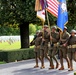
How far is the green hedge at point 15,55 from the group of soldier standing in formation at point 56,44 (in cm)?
309

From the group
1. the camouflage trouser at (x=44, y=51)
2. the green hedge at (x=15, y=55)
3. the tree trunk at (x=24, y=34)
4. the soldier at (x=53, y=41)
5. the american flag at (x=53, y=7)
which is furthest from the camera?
the tree trunk at (x=24, y=34)

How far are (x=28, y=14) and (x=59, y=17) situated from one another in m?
7.17

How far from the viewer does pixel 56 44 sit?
506 inches

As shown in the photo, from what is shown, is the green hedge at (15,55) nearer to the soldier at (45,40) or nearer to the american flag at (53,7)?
the soldier at (45,40)

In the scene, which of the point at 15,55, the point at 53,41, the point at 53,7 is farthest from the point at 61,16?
the point at 15,55

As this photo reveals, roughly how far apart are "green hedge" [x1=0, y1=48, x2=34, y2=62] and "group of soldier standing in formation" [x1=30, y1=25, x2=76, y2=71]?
3087 millimetres

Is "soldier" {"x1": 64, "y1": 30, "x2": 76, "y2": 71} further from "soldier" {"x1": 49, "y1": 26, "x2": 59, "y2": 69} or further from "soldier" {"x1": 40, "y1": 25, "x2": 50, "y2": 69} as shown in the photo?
"soldier" {"x1": 40, "y1": 25, "x2": 50, "y2": 69}

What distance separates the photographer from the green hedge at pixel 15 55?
16.5 m

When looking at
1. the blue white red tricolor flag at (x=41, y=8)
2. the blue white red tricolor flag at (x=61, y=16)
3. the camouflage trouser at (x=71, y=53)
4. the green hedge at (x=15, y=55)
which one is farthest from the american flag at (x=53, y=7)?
the green hedge at (x=15, y=55)

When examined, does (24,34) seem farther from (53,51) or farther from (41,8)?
(53,51)

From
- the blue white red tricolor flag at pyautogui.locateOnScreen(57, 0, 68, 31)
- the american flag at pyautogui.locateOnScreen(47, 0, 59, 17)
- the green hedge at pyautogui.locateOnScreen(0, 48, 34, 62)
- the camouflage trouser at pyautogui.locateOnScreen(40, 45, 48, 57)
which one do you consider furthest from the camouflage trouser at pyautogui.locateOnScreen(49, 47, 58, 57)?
the green hedge at pyautogui.locateOnScreen(0, 48, 34, 62)

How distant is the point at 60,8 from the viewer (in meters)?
12.5

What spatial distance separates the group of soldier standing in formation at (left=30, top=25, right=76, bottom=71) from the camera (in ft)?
40.0

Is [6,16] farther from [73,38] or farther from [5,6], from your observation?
[73,38]
